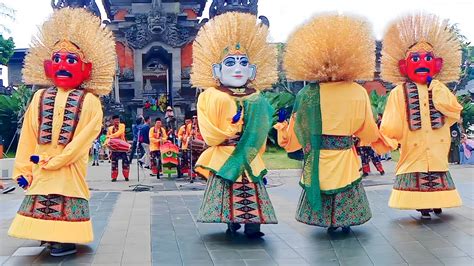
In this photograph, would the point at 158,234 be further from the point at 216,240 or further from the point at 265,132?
the point at 265,132

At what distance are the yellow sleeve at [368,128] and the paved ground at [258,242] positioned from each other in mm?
1052

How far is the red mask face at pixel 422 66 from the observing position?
662cm

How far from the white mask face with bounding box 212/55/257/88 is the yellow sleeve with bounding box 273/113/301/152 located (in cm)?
65

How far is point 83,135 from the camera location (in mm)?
5125

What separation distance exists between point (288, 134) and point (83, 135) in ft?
7.42

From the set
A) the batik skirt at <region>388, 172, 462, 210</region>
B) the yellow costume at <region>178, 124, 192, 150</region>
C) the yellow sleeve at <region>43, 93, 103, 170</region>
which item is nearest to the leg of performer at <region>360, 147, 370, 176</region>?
the yellow costume at <region>178, 124, 192, 150</region>

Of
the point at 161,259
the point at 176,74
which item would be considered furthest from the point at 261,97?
the point at 176,74

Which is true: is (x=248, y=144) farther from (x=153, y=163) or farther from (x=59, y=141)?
(x=153, y=163)

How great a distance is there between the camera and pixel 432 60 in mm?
6652

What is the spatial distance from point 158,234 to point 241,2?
2052 cm

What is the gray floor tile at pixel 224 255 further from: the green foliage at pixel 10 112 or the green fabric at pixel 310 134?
the green foliage at pixel 10 112

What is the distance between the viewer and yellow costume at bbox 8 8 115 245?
16.6 ft

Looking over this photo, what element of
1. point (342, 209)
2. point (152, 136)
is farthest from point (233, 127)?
point (152, 136)

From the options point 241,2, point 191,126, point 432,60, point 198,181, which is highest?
point 241,2
